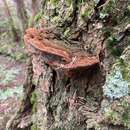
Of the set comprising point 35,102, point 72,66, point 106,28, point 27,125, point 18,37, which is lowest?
point 18,37

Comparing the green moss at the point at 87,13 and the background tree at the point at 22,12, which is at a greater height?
the green moss at the point at 87,13

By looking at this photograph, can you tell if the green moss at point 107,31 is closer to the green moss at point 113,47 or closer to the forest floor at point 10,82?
the green moss at point 113,47

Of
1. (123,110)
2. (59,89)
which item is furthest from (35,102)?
(123,110)

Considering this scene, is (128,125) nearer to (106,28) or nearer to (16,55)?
(106,28)

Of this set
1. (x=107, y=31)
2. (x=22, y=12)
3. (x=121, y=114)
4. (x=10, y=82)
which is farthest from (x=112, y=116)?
(x=22, y=12)

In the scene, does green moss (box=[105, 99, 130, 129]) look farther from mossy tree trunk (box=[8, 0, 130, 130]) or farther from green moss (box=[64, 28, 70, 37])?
green moss (box=[64, 28, 70, 37])

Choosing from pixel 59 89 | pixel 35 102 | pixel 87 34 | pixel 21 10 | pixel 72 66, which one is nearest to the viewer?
pixel 72 66

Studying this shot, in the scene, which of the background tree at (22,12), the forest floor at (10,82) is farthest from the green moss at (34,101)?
the background tree at (22,12)
